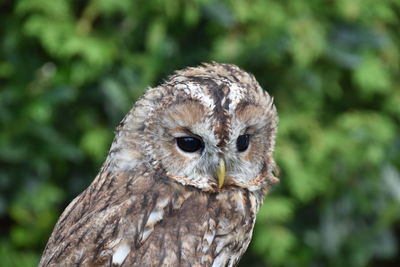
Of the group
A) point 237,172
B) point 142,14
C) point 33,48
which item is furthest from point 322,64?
point 237,172

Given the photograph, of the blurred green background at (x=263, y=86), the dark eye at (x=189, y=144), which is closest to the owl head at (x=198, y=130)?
the dark eye at (x=189, y=144)

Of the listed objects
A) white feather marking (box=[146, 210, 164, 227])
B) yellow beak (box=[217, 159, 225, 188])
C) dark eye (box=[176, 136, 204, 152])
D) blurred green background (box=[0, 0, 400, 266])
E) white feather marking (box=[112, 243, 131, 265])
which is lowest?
white feather marking (box=[112, 243, 131, 265])

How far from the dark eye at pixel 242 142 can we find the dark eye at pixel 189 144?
12 centimetres

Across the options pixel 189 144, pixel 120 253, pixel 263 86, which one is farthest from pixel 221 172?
pixel 263 86

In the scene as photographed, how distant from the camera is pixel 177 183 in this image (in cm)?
256

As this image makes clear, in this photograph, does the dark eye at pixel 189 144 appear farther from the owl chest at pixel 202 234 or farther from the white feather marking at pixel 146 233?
the white feather marking at pixel 146 233

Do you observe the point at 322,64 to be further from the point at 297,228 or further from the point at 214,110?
the point at 214,110

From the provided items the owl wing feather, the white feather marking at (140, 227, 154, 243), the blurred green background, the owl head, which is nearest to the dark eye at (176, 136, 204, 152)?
the owl head

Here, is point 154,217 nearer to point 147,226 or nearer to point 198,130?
point 147,226

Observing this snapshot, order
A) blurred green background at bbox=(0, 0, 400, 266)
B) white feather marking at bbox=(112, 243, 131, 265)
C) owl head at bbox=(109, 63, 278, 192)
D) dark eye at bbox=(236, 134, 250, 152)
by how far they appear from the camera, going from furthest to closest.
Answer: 1. blurred green background at bbox=(0, 0, 400, 266)
2. dark eye at bbox=(236, 134, 250, 152)
3. owl head at bbox=(109, 63, 278, 192)
4. white feather marking at bbox=(112, 243, 131, 265)

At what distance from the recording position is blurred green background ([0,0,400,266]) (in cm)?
421

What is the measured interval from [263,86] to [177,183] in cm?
212

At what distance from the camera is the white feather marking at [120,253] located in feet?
7.77

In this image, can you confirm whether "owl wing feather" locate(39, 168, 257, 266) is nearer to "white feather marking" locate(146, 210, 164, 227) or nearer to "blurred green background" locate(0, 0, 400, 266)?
"white feather marking" locate(146, 210, 164, 227)
